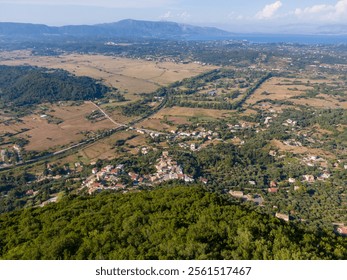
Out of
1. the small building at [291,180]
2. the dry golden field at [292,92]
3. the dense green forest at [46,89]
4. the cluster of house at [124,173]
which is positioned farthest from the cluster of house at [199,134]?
the dense green forest at [46,89]

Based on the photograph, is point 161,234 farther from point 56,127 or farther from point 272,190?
point 56,127

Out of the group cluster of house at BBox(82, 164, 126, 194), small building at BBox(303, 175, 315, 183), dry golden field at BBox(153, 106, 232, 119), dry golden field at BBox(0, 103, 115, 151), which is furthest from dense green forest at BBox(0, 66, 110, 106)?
small building at BBox(303, 175, 315, 183)

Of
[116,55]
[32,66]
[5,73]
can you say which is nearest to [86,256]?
[5,73]

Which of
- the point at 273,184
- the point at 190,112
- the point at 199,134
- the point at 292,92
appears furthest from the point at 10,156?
the point at 292,92

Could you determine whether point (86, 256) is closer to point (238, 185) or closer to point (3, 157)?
point (238, 185)

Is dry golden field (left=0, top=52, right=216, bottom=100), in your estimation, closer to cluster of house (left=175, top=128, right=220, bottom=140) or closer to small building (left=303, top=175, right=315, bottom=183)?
cluster of house (left=175, top=128, right=220, bottom=140)
